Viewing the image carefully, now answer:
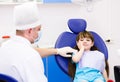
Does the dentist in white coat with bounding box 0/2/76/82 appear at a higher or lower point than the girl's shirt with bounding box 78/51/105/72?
higher

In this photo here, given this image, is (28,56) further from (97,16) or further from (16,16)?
(97,16)

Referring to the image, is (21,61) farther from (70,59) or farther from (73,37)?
(73,37)

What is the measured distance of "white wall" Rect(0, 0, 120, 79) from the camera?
3143mm

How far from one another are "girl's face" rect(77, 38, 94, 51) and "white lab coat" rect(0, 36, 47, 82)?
1190 millimetres

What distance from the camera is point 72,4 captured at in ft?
10.6

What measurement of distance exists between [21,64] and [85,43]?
1.32 meters

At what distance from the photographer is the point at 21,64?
134 cm

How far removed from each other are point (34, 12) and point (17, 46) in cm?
32

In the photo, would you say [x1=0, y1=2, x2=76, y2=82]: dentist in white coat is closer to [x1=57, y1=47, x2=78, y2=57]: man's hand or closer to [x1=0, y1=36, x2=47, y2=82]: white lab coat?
[x1=0, y1=36, x2=47, y2=82]: white lab coat

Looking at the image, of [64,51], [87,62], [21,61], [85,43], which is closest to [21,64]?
[21,61]

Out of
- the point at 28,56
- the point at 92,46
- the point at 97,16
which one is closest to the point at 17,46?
the point at 28,56

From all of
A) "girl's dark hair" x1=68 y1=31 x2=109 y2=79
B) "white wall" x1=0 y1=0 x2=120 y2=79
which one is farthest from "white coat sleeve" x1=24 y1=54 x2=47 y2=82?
"white wall" x1=0 y1=0 x2=120 y2=79

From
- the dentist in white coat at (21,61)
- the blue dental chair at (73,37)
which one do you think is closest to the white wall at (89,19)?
the blue dental chair at (73,37)

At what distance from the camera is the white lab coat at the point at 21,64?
1.34 m
